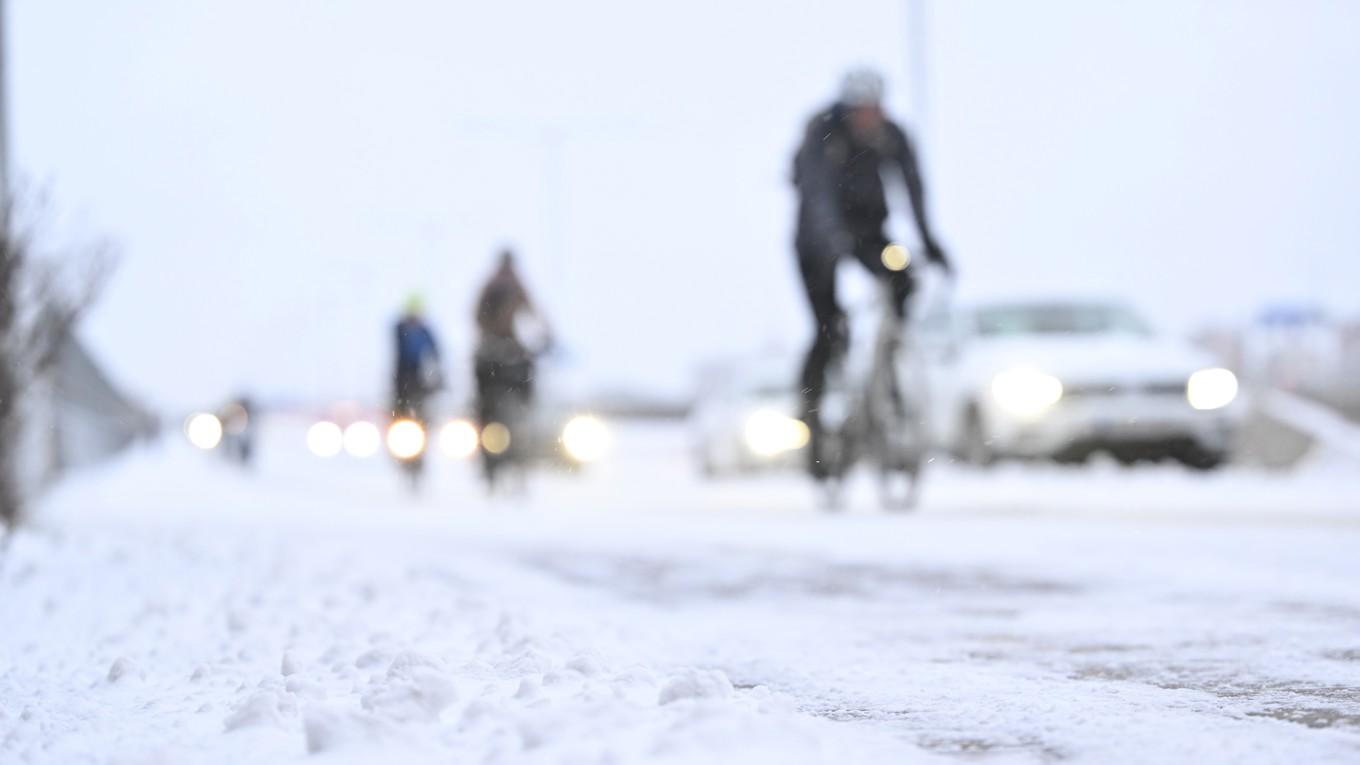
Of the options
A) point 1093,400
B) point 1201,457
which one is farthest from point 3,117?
point 1201,457

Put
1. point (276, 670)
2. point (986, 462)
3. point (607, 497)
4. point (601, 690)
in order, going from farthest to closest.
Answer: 1. point (986, 462)
2. point (607, 497)
3. point (276, 670)
4. point (601, 690)

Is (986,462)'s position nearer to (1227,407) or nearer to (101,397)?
(1227,407)

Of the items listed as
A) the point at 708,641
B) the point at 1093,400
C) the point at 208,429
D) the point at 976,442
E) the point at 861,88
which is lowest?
the point at 708,641

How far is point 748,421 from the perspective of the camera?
19.4 m

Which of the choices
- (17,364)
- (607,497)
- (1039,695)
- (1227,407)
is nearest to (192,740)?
(1039,695)

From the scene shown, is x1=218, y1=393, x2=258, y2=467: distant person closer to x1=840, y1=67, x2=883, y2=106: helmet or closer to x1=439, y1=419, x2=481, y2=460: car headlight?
x1=439, y1=419, x2=481, y2=460: car headlight

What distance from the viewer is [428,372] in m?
15.2

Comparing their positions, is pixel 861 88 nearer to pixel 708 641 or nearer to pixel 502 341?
pixel 708 641

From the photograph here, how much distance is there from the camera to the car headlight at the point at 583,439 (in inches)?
687

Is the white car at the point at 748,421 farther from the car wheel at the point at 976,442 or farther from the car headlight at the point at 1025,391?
the car headlight at the point at 1025,391

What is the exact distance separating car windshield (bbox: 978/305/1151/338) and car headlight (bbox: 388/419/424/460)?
478 centimetres

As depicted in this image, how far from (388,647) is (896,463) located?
5.53 meters

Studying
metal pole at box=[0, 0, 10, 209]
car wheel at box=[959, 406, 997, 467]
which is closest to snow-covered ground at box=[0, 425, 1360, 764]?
metal pole at box=[0, 0, 10, 209]

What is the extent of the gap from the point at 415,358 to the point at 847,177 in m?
7.47
